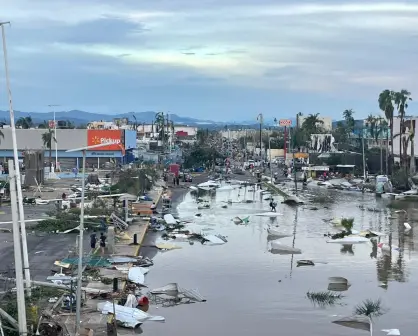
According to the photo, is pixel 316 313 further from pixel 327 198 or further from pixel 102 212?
pixel 327 198

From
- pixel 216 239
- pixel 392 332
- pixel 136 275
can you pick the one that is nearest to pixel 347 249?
pixel 216 239

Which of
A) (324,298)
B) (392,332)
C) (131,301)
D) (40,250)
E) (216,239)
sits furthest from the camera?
(216,239)

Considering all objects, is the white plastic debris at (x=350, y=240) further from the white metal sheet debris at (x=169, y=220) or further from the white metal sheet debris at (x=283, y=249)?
the white metal sheet debris at (x=169, y=220)

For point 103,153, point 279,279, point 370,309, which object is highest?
point 103,153

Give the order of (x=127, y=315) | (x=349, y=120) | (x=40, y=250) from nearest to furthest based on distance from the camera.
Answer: (x=127, y=315) → (x=40, y=250) → (x=349, y=120)

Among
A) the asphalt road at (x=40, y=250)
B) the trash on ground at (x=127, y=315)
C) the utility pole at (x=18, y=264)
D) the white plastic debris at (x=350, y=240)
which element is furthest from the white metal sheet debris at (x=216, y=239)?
the utility pole at (x=18, y=264)

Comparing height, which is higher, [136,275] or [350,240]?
[136,275]

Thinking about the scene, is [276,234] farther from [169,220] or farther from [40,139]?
[40,139]
